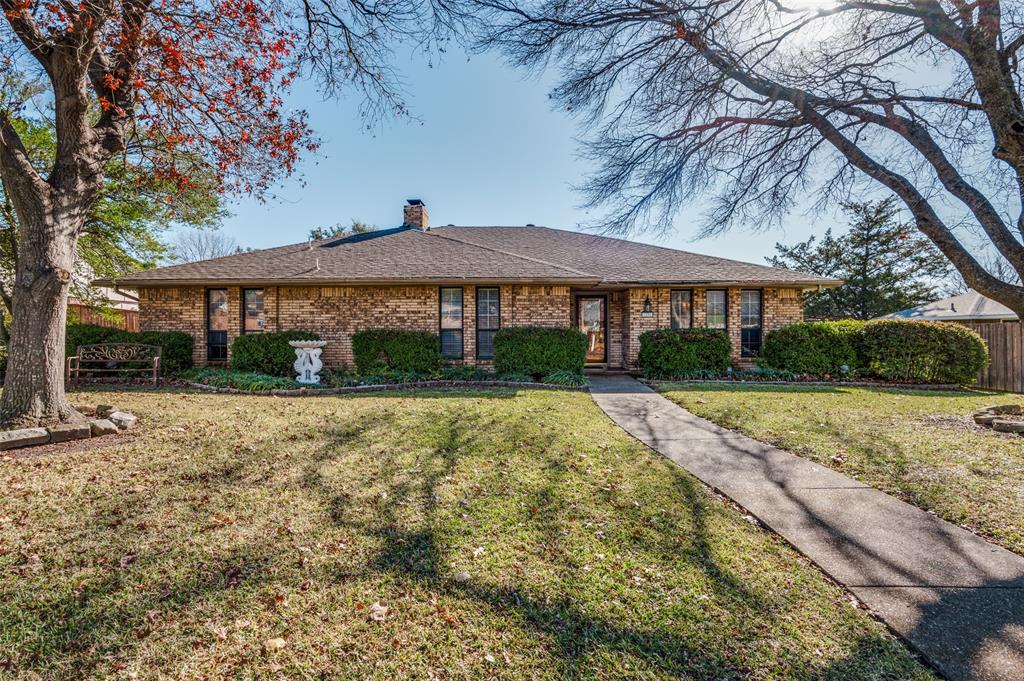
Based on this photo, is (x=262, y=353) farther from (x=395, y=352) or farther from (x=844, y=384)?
(x=844, y=384)

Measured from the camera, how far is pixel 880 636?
2.14 meters

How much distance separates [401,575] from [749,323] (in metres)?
13.6

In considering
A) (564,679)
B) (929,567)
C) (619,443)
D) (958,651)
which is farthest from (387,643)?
(619,443)

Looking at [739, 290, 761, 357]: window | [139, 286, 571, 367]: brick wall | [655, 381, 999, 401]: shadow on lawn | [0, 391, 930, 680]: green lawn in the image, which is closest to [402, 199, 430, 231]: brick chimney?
[139, 286, 571, 367]: brick wall

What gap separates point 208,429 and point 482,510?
448cm

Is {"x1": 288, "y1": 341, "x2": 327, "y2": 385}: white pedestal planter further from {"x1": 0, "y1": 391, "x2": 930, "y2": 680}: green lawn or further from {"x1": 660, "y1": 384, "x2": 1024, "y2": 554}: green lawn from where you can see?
{"x1": 660, "y1": 384, "x2": 1024, "y2": 554}: green lawn

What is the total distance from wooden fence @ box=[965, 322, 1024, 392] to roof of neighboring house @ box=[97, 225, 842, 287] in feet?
11.6

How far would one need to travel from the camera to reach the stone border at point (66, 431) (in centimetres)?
491

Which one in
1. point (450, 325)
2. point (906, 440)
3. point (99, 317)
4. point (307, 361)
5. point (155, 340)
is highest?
Result: point (99, 317)

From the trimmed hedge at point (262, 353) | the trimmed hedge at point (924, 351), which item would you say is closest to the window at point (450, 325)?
the trimmed hedge at point (262, 353)

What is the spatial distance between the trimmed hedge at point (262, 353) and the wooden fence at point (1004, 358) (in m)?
17.3

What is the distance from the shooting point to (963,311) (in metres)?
18.3

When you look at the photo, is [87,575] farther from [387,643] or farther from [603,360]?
[603,360]

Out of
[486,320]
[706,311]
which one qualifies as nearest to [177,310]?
[486,320]
